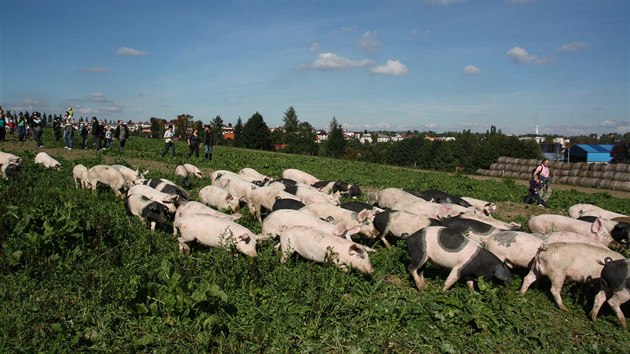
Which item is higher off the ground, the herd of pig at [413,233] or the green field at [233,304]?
the herd of pig at [413,233]

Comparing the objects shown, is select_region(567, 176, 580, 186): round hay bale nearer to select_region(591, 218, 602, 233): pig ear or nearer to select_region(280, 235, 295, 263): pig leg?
select_region(591, 218, 602, 233): pig ear

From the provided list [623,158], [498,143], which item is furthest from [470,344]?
[498,143]

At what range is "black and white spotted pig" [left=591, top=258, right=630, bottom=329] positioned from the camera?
20.5 ft

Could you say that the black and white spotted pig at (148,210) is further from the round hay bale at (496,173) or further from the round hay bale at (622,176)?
the round hay bale at (496,173)

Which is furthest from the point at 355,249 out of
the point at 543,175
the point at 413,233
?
the point at 543,175

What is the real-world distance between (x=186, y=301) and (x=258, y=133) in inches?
2748

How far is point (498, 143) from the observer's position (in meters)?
65.8

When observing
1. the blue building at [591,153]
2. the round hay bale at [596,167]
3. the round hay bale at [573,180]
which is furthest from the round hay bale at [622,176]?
the blue building at [591,153]

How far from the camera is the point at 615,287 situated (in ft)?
20.7

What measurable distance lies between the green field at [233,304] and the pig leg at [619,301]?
156mm

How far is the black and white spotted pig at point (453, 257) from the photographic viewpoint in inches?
277

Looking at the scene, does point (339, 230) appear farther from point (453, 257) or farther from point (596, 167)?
point (596, 167)

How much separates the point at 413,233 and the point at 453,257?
1.03 meters

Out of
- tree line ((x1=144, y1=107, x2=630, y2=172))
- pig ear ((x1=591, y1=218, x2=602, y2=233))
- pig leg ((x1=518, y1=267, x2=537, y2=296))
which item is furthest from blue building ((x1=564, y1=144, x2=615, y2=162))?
pig leg ((x1=518, y1=267, x2=537, y2=296))
